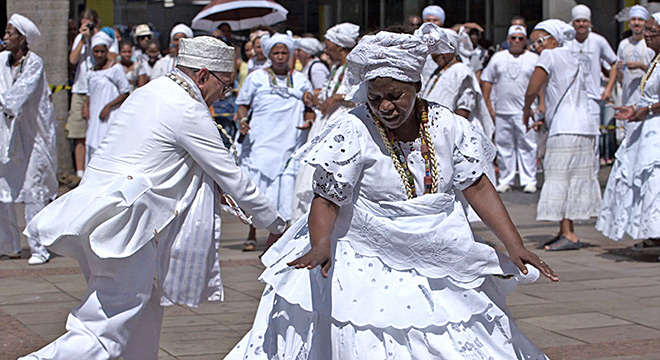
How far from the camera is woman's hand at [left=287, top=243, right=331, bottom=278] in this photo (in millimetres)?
4000

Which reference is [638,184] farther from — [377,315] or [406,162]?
[377,315]

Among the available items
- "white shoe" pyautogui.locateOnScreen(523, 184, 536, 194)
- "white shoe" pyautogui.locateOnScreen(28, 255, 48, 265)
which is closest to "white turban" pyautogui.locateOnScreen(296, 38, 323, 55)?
"white shoe" pyautogui.locateOnScreen(523, 184, 536, 194)

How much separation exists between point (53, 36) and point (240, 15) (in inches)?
129

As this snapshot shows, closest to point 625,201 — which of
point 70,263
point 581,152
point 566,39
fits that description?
point 581,152

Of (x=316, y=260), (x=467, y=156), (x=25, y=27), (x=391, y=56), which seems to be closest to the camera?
(x=316, y=260)

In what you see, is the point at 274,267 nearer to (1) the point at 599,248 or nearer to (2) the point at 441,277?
(2) the point at 441,277

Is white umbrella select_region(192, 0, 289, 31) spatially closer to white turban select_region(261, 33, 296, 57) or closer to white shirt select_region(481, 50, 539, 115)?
white shirt select_region(481, 50, 539, 115)

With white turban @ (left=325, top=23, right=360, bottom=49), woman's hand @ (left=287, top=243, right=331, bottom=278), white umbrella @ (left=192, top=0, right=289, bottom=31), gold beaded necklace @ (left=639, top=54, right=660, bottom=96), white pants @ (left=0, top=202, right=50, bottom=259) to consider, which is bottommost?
white pants @ (left=0, top=202, right=50, bottom=259)

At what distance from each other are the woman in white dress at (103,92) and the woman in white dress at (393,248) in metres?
9.67

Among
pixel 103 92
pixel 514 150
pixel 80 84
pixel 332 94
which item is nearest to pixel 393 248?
pixel 332 94

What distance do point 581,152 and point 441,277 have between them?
6019 mm

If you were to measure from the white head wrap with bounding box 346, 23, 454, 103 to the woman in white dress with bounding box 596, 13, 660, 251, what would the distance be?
499 centimetres

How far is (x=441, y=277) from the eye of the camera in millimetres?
4234

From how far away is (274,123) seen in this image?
10273 mm
